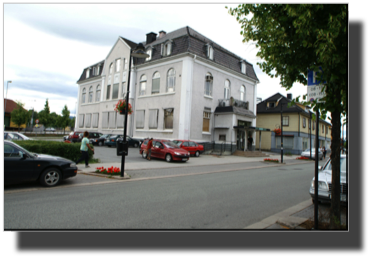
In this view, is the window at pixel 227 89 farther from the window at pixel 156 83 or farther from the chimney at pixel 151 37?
the chimney at pixel 151 37

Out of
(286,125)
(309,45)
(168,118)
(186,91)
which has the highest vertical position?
(186,91)

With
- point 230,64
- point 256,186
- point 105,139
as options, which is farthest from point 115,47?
point 256,186

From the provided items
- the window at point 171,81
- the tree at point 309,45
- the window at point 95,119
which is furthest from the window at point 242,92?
the tree at point 309,45

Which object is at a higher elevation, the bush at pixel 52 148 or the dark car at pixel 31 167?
the bush at pixel 52 148

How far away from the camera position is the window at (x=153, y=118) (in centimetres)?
3016

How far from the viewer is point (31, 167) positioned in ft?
26.3

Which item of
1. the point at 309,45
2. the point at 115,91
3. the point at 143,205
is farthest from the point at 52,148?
the point at 115,91

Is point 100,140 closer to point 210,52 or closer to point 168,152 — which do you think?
point 210,52

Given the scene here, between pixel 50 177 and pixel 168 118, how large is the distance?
2100 cm

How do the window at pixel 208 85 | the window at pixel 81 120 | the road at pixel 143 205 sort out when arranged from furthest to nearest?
the window at pixel 81 120
the window at pixel 208 85
the road at pixel 143 205

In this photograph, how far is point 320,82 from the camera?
168 inches

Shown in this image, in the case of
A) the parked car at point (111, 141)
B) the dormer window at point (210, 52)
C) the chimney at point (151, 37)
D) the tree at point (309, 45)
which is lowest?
the parked car at point (111, 141)

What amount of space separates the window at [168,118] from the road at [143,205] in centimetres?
1956
